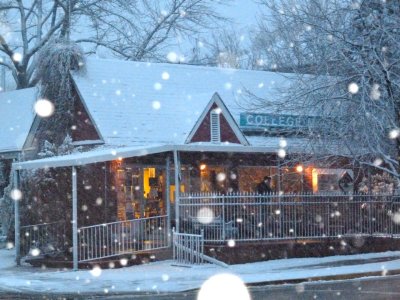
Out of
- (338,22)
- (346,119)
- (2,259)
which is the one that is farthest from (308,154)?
(2,259)

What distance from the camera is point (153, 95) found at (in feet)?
92.2

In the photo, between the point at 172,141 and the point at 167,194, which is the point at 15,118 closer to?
the point at 172,141

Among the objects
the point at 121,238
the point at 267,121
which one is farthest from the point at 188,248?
the point at 267,121

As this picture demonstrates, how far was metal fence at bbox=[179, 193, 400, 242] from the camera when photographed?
2166cm

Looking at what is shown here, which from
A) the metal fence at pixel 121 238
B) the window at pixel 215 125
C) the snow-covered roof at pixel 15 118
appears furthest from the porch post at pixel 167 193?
the snow-covered roof at pixel 15 118

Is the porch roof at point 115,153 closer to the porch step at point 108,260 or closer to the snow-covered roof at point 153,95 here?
the snow-covered roof at point 153,95

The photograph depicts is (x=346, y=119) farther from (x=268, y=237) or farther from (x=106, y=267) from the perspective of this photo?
(x=106, y=267)

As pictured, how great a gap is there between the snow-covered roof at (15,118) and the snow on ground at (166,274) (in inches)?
321

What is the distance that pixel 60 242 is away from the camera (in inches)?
878

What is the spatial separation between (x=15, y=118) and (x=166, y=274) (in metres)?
15.8

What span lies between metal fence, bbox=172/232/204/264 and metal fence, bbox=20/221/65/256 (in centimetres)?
345

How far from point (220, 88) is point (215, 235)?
1021 centimetres

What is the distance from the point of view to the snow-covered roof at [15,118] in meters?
30.1

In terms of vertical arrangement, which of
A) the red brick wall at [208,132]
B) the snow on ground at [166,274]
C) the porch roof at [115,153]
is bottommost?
the snow on ground at [166,274]
